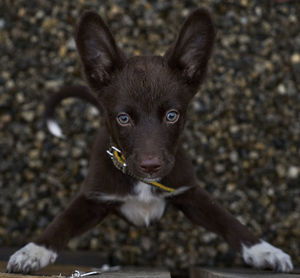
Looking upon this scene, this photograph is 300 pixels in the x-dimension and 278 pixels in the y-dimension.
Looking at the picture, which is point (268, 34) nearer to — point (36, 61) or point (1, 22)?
point (36, 61)

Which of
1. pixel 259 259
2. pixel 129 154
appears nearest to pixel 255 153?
pixel 259 259

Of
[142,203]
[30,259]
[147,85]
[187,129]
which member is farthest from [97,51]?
[187,129]

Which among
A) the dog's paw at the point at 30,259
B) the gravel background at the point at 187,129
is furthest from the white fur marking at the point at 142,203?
the gravel background at the point at 187,129

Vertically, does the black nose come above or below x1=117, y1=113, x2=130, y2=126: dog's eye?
below

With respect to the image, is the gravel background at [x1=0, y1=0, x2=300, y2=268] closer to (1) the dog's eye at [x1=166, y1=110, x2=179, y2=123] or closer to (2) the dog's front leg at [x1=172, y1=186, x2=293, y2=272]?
(2) the dog's front leg at [x1=172, y1=186, x2=293, y2=272]

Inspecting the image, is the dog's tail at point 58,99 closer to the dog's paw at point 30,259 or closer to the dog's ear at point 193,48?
the dog's ear at point 193,48

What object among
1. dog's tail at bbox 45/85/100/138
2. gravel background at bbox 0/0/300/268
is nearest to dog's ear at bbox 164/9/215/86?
dog's tail at bbox 45/85/100/138

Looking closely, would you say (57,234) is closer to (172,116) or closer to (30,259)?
(30,259)
